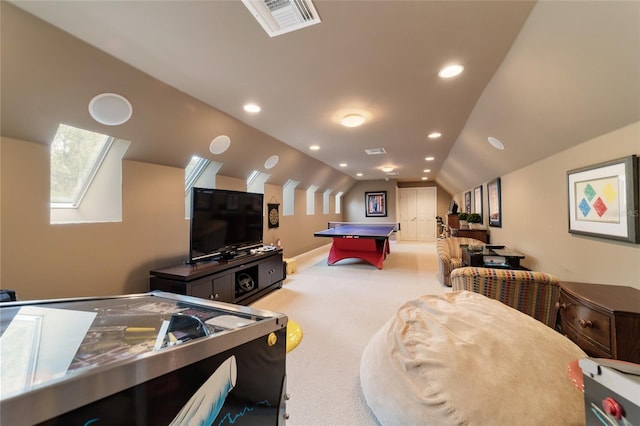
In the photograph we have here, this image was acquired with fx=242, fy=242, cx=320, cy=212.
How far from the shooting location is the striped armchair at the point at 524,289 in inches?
75.7

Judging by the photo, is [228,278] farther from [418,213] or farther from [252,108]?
[418,213]

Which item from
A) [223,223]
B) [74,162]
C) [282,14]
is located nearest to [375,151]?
[223,223]

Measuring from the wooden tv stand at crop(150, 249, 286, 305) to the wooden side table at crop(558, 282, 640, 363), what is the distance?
124 inches

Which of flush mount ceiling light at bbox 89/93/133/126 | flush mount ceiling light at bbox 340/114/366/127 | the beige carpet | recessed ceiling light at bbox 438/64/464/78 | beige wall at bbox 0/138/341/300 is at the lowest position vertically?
the beige carpet

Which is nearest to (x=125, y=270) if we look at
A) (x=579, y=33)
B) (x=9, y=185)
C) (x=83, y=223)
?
(x=83, y=223)

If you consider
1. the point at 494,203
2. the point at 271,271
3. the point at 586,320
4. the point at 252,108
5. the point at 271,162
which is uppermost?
the point at 252,108

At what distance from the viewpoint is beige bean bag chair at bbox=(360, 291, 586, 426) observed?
1133mm

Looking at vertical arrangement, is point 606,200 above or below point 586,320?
above

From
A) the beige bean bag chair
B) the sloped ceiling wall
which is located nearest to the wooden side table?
the beige bean bag chair

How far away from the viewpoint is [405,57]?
1962mm

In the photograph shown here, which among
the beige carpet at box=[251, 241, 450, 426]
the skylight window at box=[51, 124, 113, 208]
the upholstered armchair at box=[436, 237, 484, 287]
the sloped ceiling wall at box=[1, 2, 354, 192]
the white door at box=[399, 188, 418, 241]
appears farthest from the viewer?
the white door at box=[399, 188, 418, 241]

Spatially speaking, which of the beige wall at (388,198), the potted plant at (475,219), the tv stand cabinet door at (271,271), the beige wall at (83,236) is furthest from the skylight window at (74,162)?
the beige wall at (388,198)

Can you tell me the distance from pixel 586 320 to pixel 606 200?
1077mm

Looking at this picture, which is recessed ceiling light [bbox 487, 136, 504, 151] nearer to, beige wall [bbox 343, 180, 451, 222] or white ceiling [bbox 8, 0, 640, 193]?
white ceiling [bbox 8, 0, 640, 193]
